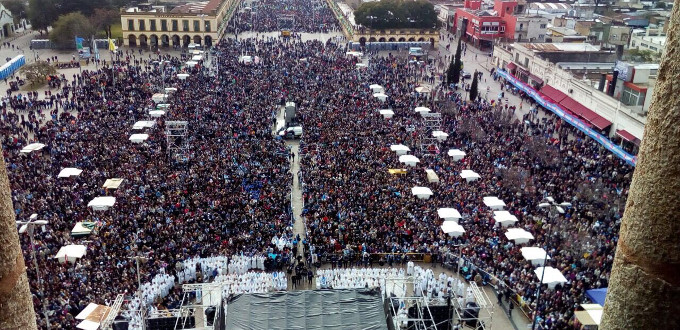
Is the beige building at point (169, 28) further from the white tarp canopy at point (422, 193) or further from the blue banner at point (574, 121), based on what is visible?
the white tarp canopy at point (422, 193)

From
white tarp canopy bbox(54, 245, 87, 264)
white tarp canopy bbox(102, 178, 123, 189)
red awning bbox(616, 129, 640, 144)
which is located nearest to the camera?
white tarp canopy bbox(54, 245, 87, 264)

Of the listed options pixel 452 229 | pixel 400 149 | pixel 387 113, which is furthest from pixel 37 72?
pixel 452 229

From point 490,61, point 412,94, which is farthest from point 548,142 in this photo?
point 490,61

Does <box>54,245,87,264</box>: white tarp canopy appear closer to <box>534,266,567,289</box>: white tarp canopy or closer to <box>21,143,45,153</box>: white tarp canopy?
<box>21,143,45,153</box>: white tarp canopy

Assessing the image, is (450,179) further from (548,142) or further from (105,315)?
(105,315)

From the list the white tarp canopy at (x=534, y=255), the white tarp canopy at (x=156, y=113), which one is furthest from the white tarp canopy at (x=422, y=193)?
the white tarp canopy at (x=156, y=113)

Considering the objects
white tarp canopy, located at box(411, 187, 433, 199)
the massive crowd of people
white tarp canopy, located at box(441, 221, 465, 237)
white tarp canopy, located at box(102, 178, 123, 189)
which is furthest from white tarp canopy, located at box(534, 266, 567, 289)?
white tarp canopy, located at box(102, 178, 123, 189)

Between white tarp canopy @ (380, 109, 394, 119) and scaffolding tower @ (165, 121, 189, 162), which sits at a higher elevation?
white tarp canopy @ (380, 109, 394, 119)
